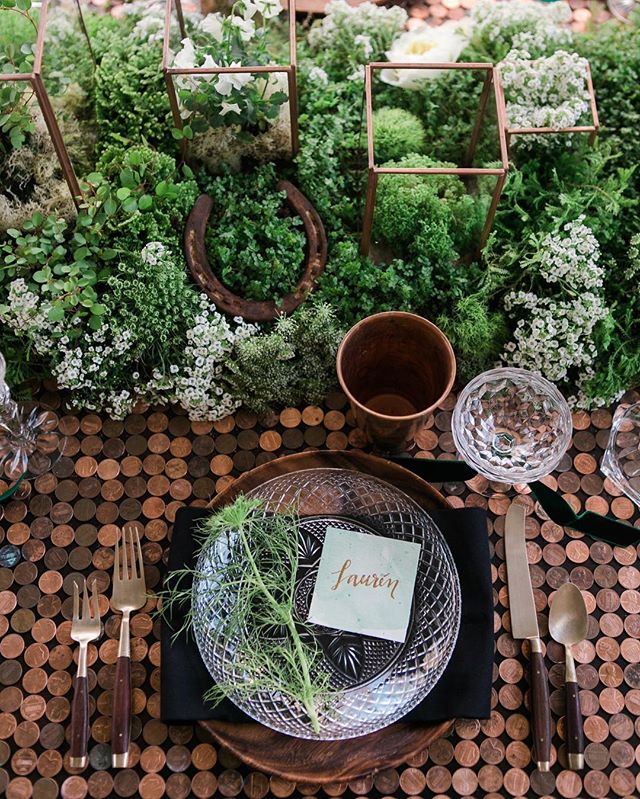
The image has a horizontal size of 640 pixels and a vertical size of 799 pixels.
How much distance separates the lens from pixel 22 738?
1.28 metres

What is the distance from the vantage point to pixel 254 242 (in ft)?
5.10

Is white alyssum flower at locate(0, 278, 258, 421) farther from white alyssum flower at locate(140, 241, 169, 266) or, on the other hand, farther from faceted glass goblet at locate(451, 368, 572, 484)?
faceted glass goblet at locate(451, 368, 572, 484)

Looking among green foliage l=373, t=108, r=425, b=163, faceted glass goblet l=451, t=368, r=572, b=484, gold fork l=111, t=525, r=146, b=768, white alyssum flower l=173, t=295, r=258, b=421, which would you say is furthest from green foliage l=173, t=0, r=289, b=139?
gold fork l=111, t=525, r=146, b=768

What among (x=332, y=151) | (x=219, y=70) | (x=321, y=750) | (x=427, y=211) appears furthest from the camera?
(x=332, y=151)

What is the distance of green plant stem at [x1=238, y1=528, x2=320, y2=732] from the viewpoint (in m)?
1.19

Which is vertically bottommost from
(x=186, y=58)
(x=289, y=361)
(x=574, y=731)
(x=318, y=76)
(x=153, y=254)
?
(x=574, y=731)

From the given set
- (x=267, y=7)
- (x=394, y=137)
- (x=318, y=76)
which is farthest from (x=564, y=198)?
(x=267, y=7)

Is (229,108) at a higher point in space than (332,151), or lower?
higher

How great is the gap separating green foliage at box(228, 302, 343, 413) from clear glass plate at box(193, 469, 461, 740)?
0.20m

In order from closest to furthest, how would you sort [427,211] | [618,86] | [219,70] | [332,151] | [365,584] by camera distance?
[365,584], [219,70], [427,211], [332,151], [618,86]

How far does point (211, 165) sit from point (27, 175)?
37 cm

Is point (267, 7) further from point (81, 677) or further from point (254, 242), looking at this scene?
point (81, 677)

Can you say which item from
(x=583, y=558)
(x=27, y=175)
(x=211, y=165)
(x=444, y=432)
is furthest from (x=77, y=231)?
(x=583, y=558)

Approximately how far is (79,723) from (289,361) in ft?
2.44
